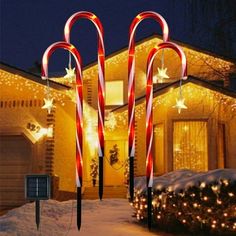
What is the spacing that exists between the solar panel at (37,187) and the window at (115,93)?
41.1 ft

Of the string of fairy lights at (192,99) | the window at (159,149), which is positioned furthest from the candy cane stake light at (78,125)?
the window at (159,149)

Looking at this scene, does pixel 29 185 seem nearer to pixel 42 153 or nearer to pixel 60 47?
pixel 60 47

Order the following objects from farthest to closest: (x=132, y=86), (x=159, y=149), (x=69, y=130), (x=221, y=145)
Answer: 1. (x=69, y=130)
2. (x=159, y=149)
3. (x=221, y=145)
4. (x=132, y=86)

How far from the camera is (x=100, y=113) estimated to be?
20.3 ft

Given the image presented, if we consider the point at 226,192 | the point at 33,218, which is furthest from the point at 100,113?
the point at 33,218

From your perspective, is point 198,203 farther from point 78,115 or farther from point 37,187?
point 78,115

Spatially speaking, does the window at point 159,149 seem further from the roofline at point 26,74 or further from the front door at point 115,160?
the roofline at point 26,74

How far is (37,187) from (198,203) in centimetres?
357

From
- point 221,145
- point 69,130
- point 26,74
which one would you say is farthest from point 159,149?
point 26,74

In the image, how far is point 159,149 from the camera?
1759 centimetres

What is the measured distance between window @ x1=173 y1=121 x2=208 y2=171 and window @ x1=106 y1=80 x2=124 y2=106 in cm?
362

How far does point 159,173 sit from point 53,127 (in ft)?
13.7

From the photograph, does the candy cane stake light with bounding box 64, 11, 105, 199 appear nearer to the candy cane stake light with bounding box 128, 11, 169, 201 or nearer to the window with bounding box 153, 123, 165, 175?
the candy cane stake light with bounding box 128, 11, 169, 201

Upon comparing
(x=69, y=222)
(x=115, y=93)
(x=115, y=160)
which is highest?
(x=115, y=93)
